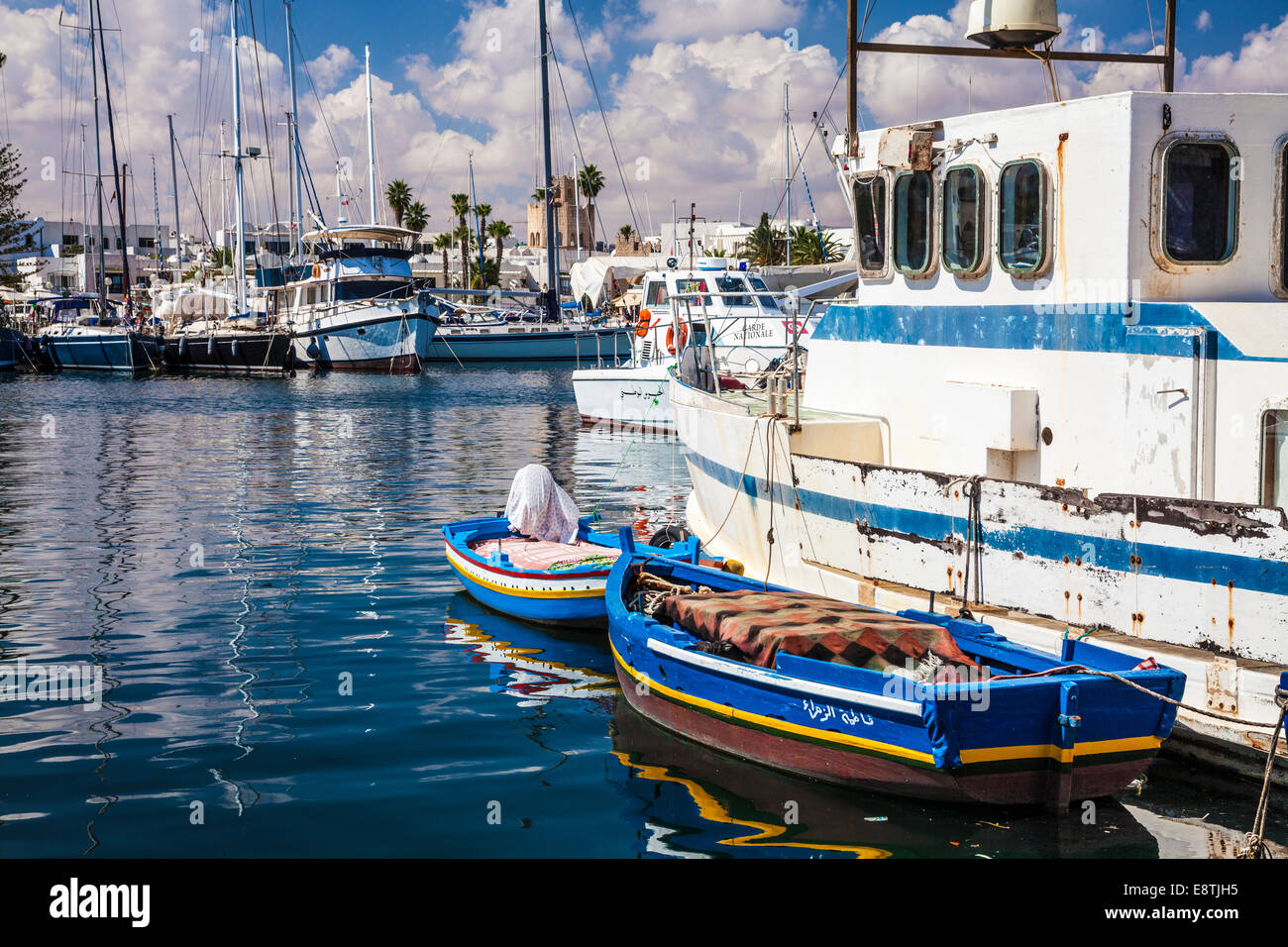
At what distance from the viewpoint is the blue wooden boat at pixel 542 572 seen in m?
12.4

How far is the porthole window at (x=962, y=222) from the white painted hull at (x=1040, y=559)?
1855 millimetres

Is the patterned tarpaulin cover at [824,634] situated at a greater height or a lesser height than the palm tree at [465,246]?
lesser

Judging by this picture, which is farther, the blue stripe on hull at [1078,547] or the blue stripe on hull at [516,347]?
the blue stripe on hull at [516,347]

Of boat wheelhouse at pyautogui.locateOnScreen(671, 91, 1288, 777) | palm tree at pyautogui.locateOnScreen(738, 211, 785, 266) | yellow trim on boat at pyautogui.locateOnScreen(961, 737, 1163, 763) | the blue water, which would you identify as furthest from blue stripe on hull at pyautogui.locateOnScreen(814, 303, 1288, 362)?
palm tree at pyautogui.locateOnScreen(738, 211, 785, 266)

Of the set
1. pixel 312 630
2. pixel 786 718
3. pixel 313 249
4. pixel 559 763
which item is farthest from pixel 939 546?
pixel 313 249

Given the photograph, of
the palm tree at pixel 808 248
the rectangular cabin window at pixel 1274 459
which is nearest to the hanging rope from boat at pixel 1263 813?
the rectangular cabin window at pixel 1274 459

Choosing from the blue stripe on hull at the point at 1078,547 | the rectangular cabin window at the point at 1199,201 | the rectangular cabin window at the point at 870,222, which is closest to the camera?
the blue stripe on hull at the point at 1078,547

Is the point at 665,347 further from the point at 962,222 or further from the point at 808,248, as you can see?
the point at 808,248

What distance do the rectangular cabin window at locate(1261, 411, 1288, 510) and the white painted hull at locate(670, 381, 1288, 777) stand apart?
865 mm

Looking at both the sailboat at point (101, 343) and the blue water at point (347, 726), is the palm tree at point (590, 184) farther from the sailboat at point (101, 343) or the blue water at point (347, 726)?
the blue water at point (347, 726)

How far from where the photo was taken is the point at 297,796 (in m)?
8.16

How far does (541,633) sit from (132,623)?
176 inches

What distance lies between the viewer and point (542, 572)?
12.7 meters

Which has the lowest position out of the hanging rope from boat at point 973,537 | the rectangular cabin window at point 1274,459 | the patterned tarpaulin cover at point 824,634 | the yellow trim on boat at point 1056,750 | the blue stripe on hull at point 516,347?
the yellow trim on boat at point 1056,750
